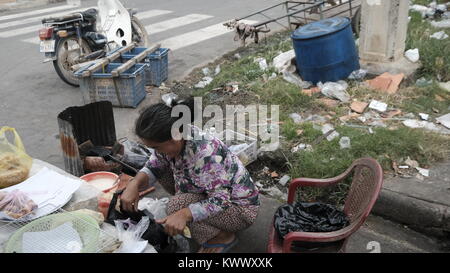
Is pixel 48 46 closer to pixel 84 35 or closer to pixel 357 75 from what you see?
pixel 84 35

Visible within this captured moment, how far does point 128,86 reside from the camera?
16.6ft

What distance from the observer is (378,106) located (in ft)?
14.8

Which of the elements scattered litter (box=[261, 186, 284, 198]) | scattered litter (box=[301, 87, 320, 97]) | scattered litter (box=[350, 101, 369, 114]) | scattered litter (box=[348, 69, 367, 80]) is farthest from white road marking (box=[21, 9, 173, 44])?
scattered litter (box=[261, 186, 284, 198])

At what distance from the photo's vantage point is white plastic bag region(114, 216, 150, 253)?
2.01m

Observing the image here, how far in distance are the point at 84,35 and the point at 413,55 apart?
15.3 ft

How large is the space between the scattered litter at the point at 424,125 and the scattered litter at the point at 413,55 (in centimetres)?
157

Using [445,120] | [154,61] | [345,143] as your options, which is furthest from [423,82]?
[154,61]

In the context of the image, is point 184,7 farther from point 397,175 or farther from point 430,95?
point 397,175


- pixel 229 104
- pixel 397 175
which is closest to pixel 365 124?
pixel 397 175

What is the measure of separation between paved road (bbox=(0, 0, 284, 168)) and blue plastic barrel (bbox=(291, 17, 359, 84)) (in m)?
2.16

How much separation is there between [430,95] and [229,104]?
236cm

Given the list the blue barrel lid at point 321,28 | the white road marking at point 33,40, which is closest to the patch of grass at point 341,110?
the blue barrel lid at point 321,28

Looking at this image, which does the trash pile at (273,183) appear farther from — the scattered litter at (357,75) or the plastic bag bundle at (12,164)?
the scattered litter at (357,75)

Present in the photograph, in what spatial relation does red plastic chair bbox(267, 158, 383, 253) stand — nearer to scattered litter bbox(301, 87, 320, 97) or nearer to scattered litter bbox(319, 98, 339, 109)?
scattered litter bbox(319, 98, 339, 109)
